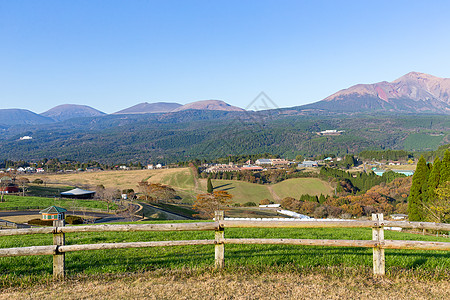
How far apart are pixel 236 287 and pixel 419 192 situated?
3770 cm

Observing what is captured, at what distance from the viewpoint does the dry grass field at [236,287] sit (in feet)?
22.4

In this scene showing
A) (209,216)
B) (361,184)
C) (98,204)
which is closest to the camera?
(98,204)

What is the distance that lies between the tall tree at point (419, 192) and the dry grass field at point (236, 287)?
112 feet

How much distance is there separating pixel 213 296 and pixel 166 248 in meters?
3.79

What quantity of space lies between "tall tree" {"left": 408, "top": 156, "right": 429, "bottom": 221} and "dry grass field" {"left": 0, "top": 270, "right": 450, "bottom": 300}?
→ 34.3m

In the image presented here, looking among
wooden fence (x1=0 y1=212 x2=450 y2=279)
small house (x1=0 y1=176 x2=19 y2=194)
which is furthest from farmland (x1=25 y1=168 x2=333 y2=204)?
wooden fence (x1=0 y1=212 x2=450 y2=279)

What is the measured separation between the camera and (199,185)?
376ft

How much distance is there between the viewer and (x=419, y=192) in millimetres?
38344

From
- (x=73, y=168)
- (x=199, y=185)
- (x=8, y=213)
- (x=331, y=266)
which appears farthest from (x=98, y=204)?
(x=73, y=168)

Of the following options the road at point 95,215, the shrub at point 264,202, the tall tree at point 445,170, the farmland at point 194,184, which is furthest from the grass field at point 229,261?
the farmland at point 194,184

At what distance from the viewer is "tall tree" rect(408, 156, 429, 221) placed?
37562 mm

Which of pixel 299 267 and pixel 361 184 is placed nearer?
pixel 299 267

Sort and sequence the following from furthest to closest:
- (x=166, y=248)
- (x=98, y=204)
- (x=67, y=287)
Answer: (x=98, y=204)
(x=166, y=248)
(x=67, y=287)

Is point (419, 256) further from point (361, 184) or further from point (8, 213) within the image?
point (361, 184)
